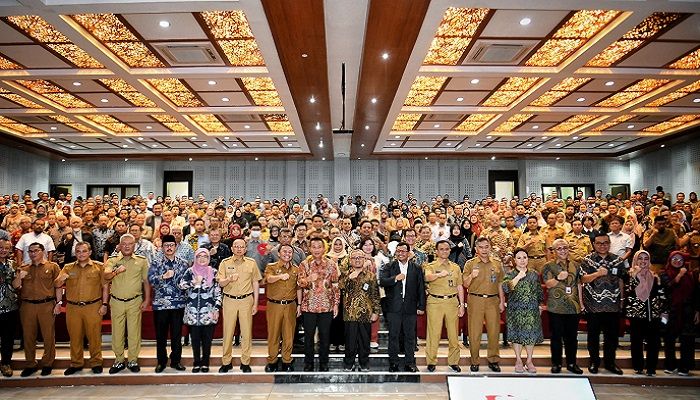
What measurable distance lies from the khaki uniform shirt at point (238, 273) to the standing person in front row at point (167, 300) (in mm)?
476

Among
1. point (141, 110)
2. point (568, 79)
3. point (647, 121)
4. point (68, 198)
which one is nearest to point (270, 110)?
point (141, 110)

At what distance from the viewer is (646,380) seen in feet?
16.9

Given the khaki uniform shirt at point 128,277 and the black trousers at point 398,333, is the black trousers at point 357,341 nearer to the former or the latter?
the black trousers at point 398,333

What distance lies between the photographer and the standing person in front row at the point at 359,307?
5.12 meters

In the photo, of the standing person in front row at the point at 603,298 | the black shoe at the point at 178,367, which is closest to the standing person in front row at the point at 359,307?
the black shoe at the point at 178,367

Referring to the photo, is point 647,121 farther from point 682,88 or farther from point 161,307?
point 161,307

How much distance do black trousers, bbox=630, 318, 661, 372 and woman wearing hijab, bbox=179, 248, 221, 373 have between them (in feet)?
15.5

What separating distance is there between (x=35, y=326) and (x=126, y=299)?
3.57 feet

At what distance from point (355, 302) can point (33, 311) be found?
3580mm

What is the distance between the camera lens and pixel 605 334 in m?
5.25

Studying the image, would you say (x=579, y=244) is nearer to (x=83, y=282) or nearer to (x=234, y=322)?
(x=234, y=322)

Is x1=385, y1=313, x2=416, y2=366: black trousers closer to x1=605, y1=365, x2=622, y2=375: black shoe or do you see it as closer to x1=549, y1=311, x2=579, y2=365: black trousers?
x1=549, y1=311, x2=579, y2=365: black trousers

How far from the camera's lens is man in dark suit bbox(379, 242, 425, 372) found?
17.1ft

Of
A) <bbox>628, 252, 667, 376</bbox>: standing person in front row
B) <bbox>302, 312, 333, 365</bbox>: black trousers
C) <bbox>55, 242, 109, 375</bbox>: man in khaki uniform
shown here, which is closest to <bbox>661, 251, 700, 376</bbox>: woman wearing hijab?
<bbox>628, 252, 667, 376</bbox>: standing person in front row
